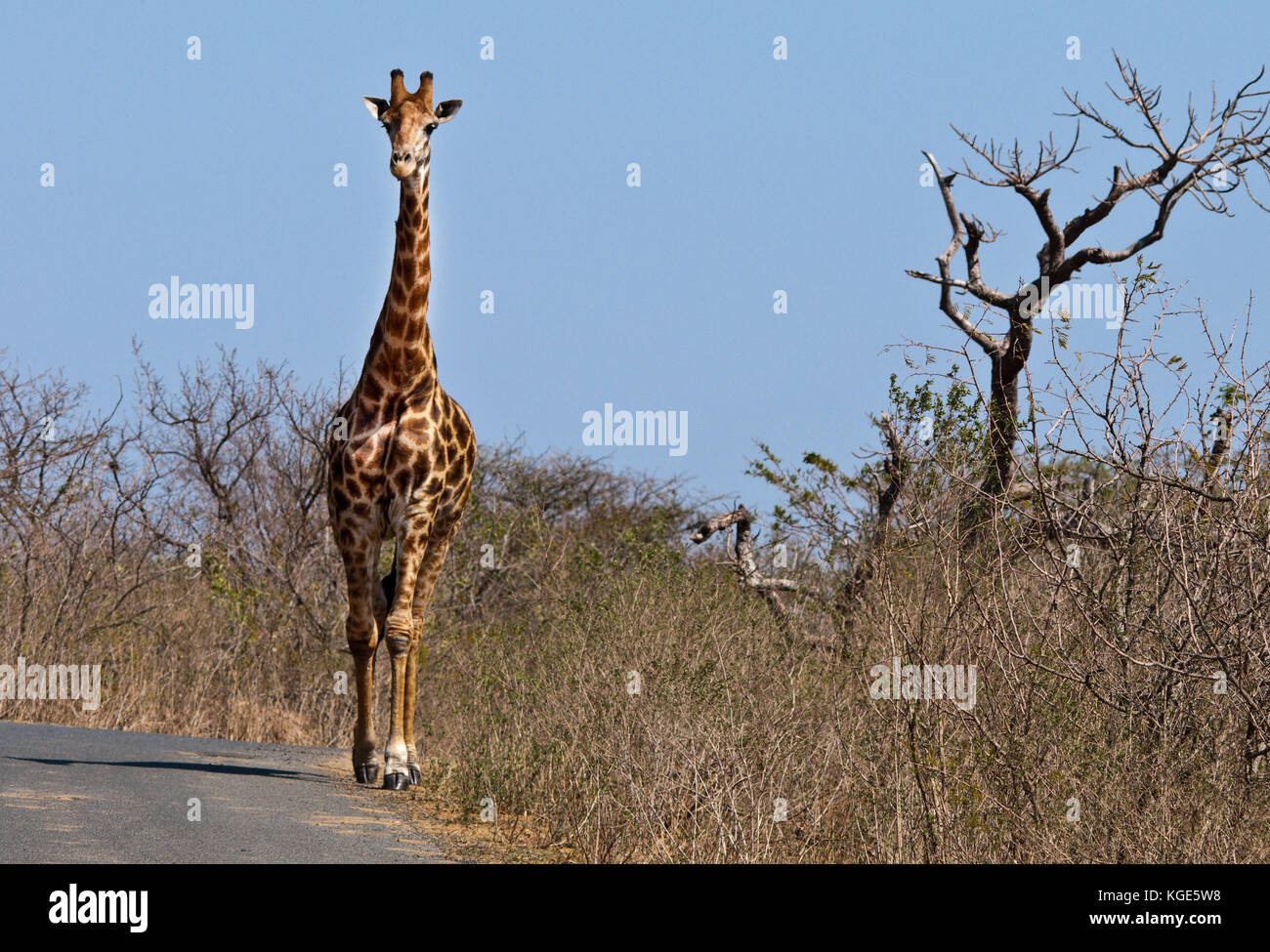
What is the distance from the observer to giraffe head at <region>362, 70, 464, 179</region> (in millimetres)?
9625

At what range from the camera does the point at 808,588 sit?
13680 mm

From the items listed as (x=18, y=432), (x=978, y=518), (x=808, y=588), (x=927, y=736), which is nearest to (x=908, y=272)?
(x=808, y=588)

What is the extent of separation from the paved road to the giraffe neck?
2.79 meters

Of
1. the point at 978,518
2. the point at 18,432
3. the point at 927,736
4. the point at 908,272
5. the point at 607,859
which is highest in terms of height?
the point at 908,272

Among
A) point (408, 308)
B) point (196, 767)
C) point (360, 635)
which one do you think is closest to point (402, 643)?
point (360, 635)

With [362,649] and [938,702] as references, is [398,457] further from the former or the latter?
[938,702]

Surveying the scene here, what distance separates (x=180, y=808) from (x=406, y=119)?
445 cm

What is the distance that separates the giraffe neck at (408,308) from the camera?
10172 mm

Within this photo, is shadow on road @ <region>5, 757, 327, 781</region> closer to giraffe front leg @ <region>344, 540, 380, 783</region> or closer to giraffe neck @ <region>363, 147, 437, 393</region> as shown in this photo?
giraffe front leg @ <region>344, 540, 380, 783</region>

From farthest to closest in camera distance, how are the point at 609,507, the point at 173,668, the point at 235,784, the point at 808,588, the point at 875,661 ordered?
the point at 609,507 < the point at 173,668 < the point at 808,588 < the point at 235,784 < the point at 875,661

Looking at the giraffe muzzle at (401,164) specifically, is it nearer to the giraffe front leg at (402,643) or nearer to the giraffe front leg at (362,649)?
the giraffe front leg at (402,643)
